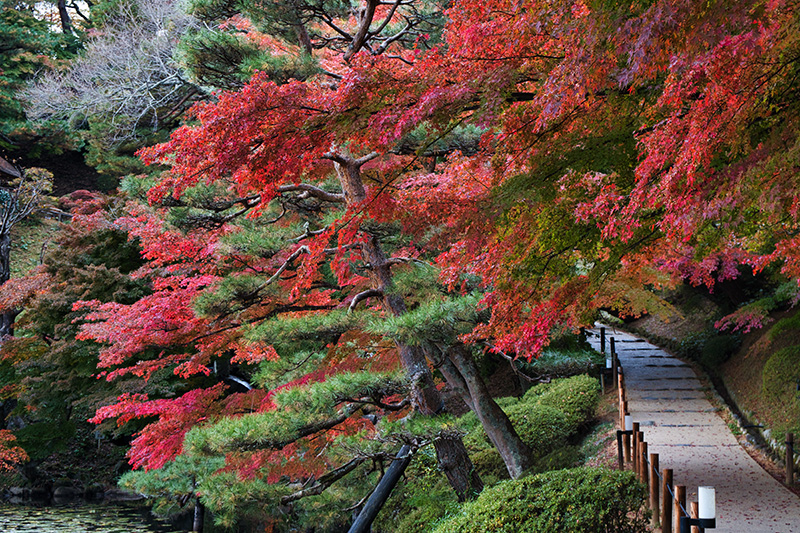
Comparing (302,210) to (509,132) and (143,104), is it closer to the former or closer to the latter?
(509,132)

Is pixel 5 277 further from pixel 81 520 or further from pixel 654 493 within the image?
pixel 654 493

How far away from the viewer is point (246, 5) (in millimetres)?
7445

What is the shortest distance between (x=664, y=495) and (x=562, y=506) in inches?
35.3

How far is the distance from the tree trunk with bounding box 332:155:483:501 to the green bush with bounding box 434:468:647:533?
64.5 inches

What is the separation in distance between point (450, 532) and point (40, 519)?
10338 mm

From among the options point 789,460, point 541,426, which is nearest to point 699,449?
point 789,460

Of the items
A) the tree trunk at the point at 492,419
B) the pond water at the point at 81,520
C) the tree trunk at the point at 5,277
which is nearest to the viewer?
the tree trunk at the point at 492,419

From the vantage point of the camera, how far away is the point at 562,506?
552cm

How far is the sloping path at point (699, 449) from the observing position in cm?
616

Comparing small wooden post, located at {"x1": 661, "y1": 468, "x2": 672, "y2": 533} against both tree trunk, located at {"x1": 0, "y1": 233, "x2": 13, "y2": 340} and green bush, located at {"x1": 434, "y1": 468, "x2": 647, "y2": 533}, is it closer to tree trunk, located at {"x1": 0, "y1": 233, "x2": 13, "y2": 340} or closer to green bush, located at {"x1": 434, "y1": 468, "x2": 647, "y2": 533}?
green bush, located at {"x1": 434, "y1": 468, "x2": 647, "y2": 533}

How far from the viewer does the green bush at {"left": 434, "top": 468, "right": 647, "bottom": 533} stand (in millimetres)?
5371

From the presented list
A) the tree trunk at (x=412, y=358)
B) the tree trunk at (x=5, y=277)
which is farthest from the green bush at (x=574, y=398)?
the tree trunk at (x=5, y=277)

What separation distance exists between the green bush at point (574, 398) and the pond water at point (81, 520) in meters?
8.10

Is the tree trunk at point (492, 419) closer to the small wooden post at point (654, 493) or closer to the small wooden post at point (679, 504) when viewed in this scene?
the small wooden post at point (654, 493)
